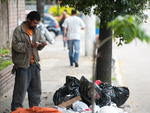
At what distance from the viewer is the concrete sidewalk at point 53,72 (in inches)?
351

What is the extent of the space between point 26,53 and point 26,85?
0.58 m

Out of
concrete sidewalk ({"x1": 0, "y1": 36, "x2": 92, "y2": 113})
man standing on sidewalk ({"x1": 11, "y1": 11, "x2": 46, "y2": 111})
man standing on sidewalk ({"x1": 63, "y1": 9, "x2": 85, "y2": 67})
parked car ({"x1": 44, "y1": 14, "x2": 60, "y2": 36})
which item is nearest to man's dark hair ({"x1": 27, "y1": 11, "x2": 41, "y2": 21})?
man standing on sidewalk ({"x1": 11, "y1": 11, "x2": 46, "y2": 111})

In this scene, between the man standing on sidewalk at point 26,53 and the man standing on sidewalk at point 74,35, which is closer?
the man standing on sidewalk at point 26,53

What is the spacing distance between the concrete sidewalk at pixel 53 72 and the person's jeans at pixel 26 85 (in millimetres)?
593

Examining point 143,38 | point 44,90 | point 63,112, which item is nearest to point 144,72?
point 44,90

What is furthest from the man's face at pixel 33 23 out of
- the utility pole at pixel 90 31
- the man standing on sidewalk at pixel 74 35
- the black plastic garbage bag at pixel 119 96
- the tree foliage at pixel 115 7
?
the utility pole at pixel 90 31

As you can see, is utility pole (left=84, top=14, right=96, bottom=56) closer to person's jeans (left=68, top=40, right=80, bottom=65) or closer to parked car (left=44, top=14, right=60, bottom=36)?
person's jeans (left=68, top=40, right=80, bottom=65)

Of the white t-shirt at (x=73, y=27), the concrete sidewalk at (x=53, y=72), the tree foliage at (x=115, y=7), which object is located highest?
the tree foliage at (x=115, y=7)

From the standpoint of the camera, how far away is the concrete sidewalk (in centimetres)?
892

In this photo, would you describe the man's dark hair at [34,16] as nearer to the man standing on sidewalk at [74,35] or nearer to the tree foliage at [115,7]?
the tree foliage at [115,7]

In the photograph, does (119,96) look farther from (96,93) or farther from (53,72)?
(53,72)

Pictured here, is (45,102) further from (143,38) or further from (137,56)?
(137,56)

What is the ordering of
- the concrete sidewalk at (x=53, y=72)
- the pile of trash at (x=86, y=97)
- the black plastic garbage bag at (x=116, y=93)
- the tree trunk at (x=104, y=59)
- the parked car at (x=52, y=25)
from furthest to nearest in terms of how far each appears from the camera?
the parked car at (x=52, y=25), the concrete sidewalk at (x=53, y=72), the tree trunk at (x=104, y=59), the black plastic garbage bag at (x=116, y=93), the pile of trash at (x=86, y=97)

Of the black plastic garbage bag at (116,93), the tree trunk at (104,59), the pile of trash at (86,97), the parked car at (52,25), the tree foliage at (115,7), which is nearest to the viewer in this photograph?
the pile of trash at (86,97)
